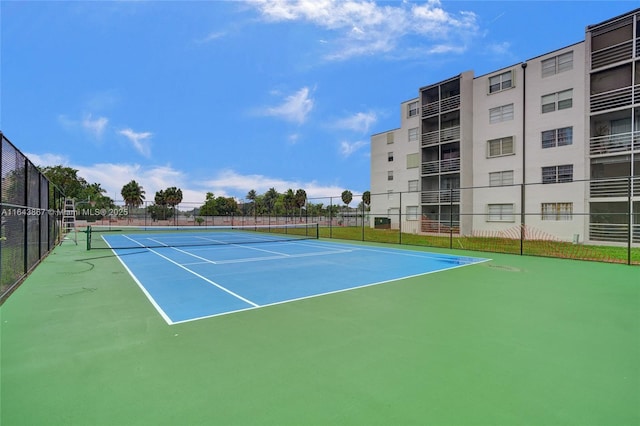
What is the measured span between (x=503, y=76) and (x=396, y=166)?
11.1 m

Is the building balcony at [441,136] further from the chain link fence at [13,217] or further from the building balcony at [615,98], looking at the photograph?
the chain link fence at [13,217]

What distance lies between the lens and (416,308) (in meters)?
5.20

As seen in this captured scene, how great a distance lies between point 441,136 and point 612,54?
34.2 feet

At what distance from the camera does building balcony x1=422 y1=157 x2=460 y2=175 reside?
24156 millimetres

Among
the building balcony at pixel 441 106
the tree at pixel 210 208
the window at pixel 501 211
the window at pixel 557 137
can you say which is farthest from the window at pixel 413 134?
the tree at pixel 210 208

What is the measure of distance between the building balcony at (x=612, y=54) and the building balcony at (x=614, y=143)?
3.94 m

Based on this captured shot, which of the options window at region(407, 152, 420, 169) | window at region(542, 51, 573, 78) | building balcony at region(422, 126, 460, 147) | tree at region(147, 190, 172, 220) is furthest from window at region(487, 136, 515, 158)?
tree at region(147, 190, 172, 220)

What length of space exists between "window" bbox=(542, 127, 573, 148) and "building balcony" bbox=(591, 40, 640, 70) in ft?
11.7

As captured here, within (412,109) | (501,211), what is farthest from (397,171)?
(501,211)

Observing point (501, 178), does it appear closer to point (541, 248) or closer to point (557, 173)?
point (557, 173)

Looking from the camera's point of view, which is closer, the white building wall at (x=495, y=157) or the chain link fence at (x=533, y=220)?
the chain link fence at (x=533, y=220)

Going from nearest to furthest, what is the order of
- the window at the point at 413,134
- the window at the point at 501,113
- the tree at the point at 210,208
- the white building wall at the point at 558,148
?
the white building wall at the point at 558,148 < the window at the point at 501,113 < the window at the point at 413,134 < the tree at the point at 210,208

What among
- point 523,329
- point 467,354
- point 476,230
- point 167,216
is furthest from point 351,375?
point 167,216

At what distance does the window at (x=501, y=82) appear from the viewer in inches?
847
